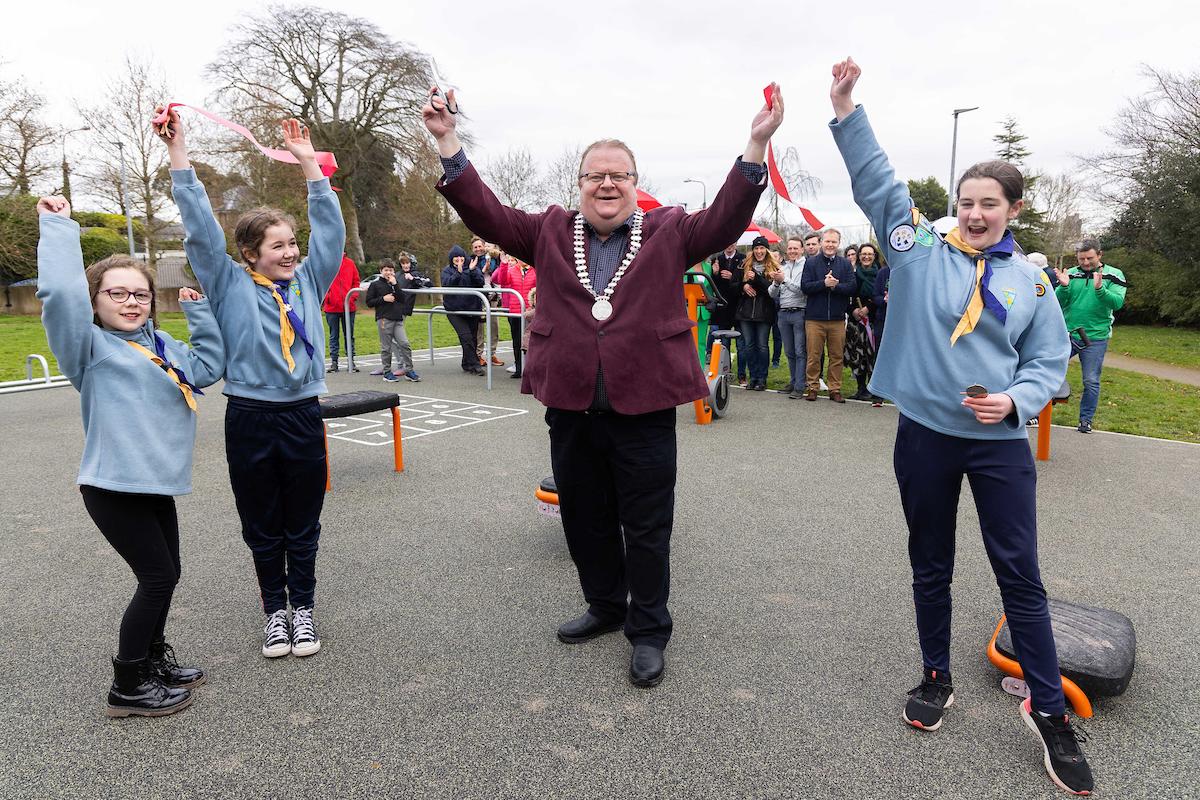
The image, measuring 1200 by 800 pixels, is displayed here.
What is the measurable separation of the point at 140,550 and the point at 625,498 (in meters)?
1.63

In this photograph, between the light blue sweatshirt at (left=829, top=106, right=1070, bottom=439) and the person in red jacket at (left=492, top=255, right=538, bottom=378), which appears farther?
the person in red jacket at (left=492, top=255, right=538, bottom=378)

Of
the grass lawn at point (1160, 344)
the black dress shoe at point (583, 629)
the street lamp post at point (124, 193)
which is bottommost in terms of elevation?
the black dress shoe at point (583, 629)

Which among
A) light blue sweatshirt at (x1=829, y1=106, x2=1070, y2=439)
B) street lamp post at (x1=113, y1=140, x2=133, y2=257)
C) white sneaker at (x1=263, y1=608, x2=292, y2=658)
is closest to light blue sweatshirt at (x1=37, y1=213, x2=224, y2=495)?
white sneaker at (x1=263, y1=608, x2=292, y2=658)

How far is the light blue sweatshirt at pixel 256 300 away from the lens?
2.74 meters

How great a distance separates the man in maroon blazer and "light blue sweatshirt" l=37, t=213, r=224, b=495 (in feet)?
3.77

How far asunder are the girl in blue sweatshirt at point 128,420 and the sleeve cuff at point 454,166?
107 cm

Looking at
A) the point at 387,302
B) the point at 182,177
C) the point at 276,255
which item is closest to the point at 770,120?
the point at 276,255

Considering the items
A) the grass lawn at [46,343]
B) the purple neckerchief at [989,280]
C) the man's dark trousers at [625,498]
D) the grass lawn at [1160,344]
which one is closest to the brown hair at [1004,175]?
the purple neckerchief at [989,280]

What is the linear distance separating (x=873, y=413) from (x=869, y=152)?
6448 mm

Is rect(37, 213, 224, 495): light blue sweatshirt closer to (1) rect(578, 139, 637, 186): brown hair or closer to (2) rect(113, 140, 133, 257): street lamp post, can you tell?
(1) rect(578, 139, 637, 186): brown hair

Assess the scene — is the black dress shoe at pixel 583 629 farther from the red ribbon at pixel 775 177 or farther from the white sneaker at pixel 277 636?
the red ribbon at pixel 775 177

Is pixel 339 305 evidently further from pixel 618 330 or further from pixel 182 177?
pixel 618 330

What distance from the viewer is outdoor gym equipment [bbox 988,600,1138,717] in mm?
2592

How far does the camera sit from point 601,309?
269cm
